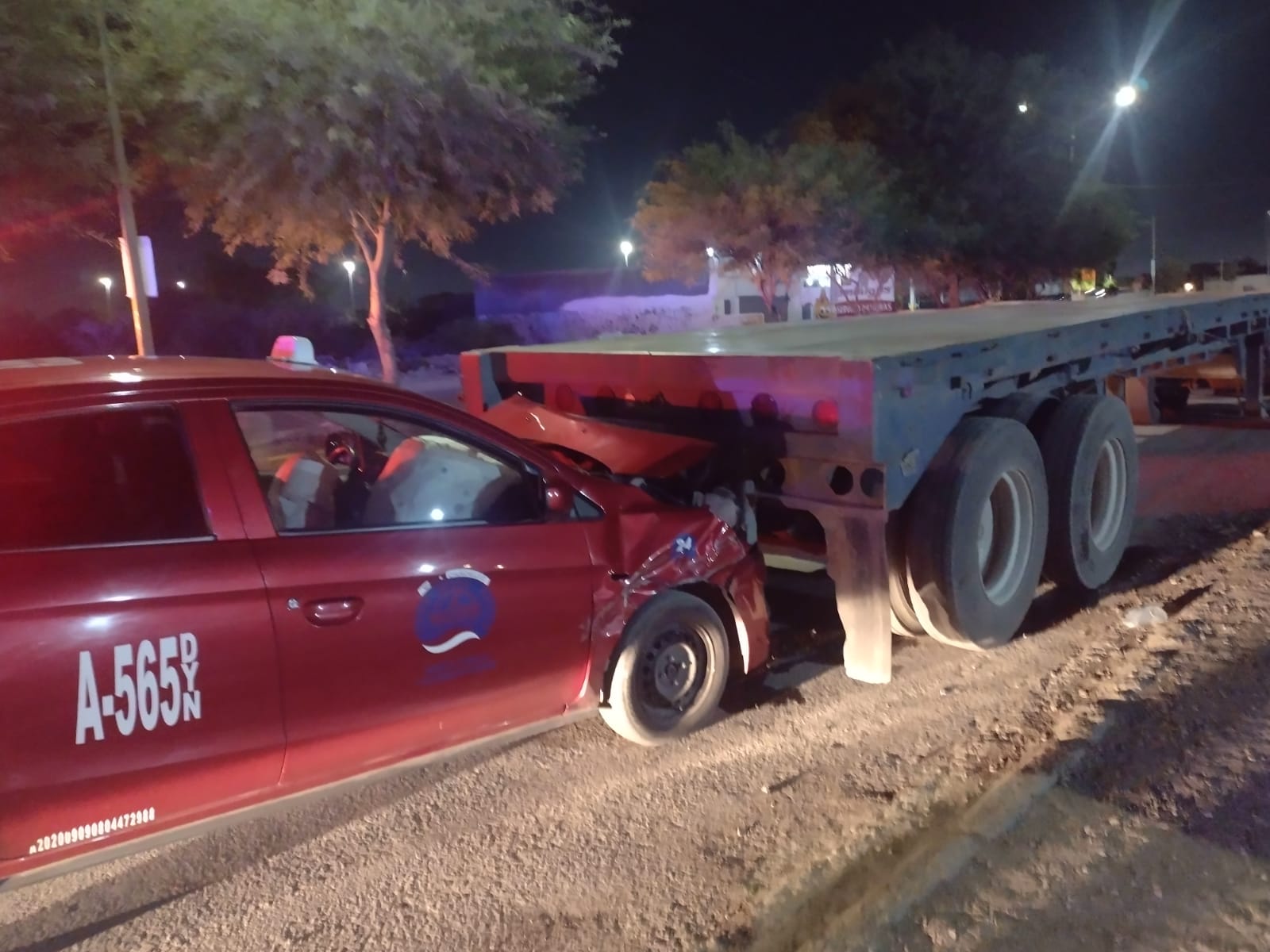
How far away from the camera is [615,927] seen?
327 centimetres

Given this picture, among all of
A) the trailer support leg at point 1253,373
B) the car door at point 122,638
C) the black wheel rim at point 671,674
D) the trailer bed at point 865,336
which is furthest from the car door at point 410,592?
the trailer support leg at point 1253,373

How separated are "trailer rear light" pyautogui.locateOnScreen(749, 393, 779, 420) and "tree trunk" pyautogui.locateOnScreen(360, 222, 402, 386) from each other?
11.2 meters

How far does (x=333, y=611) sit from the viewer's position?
331cm

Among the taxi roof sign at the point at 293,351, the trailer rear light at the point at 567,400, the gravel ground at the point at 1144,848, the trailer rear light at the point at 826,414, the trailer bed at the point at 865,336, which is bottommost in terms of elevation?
the gravel ground at the point at 1144,848

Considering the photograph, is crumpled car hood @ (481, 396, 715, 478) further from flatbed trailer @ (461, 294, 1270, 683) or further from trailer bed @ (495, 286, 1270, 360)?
trailer bed @ (495, 286, 1270, 360)

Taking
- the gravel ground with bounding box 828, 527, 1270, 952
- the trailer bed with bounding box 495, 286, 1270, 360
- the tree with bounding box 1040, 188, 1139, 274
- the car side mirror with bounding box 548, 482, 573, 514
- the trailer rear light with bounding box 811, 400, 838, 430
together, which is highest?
the tree with bounding box 1040, 188, 1139, 274

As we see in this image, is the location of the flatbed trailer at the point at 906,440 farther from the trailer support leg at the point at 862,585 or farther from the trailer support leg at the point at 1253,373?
the trailer support leg at the point at 1253,373

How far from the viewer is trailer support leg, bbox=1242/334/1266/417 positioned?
12.1 m

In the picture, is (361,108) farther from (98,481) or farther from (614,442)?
(98,481)

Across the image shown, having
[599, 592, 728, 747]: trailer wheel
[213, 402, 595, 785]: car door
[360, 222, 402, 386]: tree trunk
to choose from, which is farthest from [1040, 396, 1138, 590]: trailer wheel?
[360, 222, 402, 386]: tree trunk

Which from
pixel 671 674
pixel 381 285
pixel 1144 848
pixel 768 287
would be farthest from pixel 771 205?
pixel 1144 848

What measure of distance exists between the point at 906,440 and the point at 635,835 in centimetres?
213

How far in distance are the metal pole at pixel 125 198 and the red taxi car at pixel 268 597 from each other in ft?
31.1

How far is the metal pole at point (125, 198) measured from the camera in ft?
38.7
